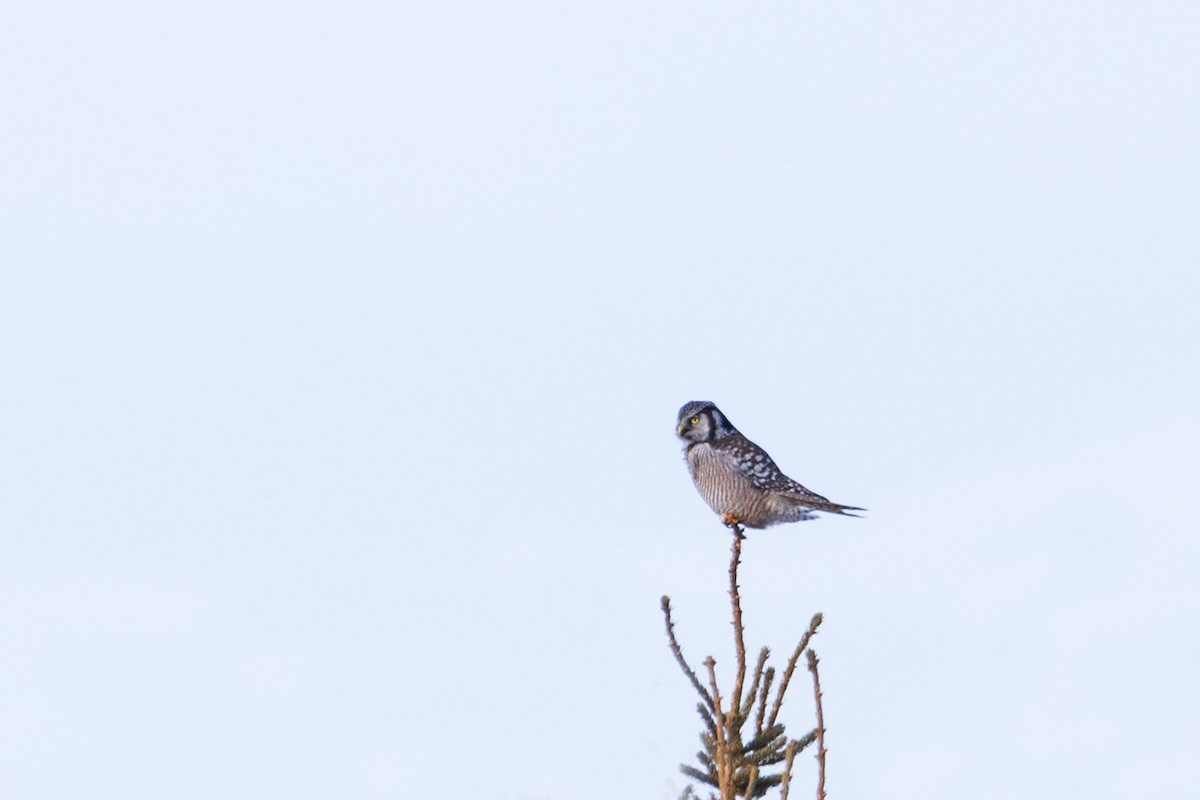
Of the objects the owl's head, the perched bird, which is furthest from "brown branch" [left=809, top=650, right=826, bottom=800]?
the owl's head

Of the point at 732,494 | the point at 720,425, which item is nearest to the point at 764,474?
the point at 732,494

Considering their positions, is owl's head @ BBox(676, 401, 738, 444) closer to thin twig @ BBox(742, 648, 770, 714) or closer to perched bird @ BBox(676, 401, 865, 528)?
perched bird @ BBox(676, 401, 865, 528)

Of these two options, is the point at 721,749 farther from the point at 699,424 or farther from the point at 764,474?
the point at 699,424

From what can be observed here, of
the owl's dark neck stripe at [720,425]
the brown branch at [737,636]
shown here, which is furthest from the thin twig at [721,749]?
the owl's dark neck stripe at [720,425]

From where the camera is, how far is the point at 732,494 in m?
13.6

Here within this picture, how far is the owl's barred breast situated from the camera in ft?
44.6

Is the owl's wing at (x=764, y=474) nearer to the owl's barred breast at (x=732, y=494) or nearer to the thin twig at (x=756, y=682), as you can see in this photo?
the owl's barred breast at (x=732, y=494)

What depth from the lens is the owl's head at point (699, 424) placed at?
14406 millimetres

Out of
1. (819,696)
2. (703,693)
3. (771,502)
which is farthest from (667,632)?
(771,502)

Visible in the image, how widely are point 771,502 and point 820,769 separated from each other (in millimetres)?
9381

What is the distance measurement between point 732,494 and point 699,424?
3.62 ft

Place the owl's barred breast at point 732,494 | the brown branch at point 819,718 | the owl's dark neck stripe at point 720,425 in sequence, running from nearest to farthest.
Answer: the brown branch at point 819,718, the owl's barred breast at point 732,494, the owl's dark neck stripe at point 720,425

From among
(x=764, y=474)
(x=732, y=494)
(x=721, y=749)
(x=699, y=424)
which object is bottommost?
(x=721, y=749)

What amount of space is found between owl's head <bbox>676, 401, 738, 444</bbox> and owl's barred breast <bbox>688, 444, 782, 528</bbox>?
50 cm
